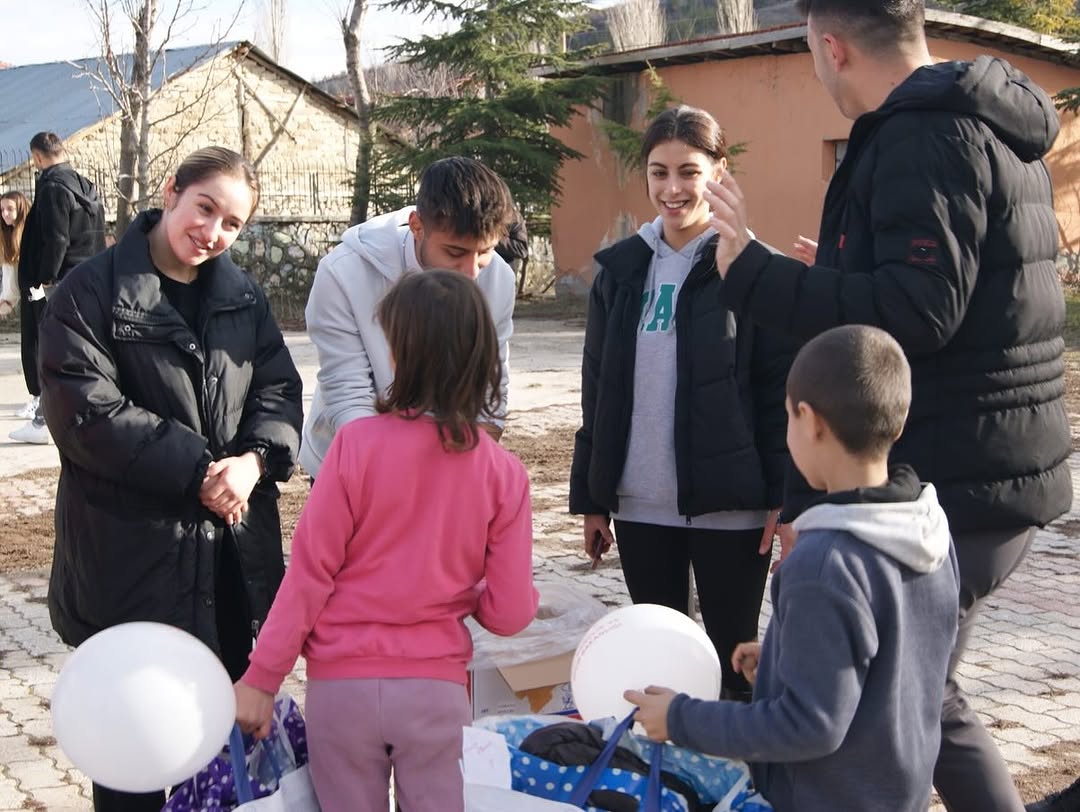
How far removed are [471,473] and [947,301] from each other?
1.02 m

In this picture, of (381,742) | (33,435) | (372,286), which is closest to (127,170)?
(33,435)

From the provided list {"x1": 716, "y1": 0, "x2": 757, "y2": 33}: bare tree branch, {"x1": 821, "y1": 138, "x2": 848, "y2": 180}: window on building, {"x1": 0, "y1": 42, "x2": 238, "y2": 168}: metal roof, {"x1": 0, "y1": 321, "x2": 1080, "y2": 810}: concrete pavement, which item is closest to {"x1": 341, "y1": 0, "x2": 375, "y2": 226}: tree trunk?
{"x1": 0, "y1": 42, "x2": 238, "y2": 168}: metal roof

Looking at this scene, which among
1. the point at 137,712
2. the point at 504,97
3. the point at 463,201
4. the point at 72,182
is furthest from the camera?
the point at 504,97

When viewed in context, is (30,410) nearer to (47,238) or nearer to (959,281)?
(47,238)

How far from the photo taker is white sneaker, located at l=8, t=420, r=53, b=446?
989cm

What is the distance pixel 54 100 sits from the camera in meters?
29.0

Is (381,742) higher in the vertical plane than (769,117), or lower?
lower

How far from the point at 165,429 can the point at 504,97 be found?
1932cm

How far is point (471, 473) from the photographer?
263cm

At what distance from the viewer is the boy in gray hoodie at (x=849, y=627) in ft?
6.84

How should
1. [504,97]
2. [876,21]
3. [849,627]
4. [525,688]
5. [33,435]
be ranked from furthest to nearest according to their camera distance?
[504,97] < [33,435] < [525,688] < [876,21] < [849,627]

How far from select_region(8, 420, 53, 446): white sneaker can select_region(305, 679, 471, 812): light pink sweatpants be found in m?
8.02

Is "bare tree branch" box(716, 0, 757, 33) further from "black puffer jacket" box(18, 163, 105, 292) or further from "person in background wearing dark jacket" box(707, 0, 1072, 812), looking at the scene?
"person in background wearing dark jacket" box(707, 0, 1072, 812)

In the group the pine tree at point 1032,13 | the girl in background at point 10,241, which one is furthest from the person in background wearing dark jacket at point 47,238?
the pine tree at point 1032,13
